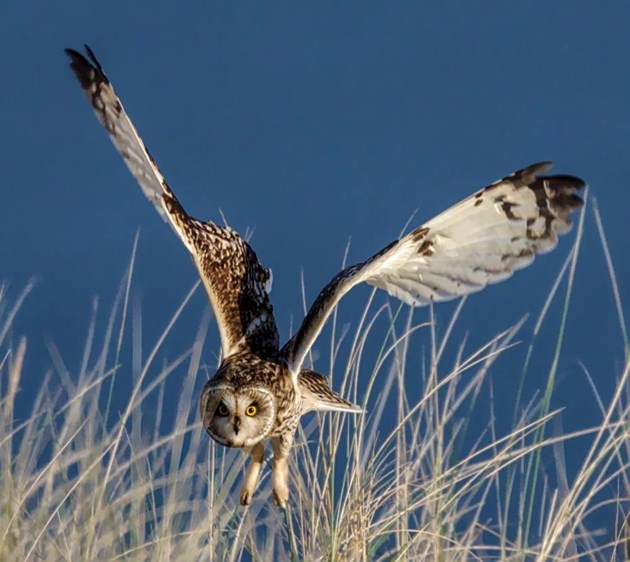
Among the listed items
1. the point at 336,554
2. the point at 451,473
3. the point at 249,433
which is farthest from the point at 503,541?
the point at 249,433

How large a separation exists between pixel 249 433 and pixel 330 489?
0.52 meters

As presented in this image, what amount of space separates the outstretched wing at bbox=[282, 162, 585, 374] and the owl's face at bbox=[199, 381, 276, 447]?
0.15 meters

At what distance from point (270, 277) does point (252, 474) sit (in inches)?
23.5

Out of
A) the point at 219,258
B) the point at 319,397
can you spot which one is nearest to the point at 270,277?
the point at 219,258

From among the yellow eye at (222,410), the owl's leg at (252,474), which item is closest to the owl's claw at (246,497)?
the owl's leg at (252,474)

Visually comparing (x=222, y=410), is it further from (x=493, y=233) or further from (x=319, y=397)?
(x=493, y=233)

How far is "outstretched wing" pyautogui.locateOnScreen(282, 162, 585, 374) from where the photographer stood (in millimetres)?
2719

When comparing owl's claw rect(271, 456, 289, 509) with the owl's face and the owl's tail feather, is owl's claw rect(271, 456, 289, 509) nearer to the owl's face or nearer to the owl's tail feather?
the owl's face

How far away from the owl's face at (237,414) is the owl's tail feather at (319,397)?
184 mm

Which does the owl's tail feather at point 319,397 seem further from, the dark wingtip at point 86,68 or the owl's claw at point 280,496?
the dark wingtip at point 86,68

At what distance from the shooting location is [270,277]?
10.0ft

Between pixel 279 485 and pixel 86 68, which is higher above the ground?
pixel 86 68

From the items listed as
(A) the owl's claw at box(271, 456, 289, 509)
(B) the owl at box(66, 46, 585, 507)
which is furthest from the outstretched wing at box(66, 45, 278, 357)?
(A) the owl's claw at box(271, 456, 289, 509)

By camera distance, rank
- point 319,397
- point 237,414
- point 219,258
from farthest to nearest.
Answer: point 219,258, point 319,397, point 237,414
